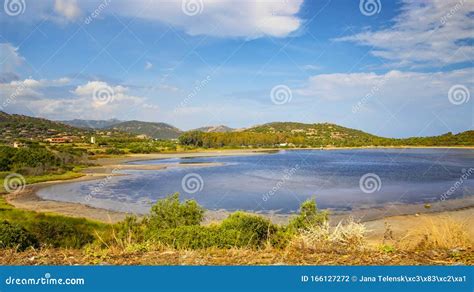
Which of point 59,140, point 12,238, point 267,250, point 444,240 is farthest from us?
point 59,140

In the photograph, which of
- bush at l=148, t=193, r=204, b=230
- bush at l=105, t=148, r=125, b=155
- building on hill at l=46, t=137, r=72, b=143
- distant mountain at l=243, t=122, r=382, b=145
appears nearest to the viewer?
bush at l=148, t=193, r=204, b=230

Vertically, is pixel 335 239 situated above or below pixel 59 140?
below

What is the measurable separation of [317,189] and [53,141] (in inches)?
2141

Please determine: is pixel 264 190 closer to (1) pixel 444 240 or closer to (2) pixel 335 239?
(1) pixel 444 240

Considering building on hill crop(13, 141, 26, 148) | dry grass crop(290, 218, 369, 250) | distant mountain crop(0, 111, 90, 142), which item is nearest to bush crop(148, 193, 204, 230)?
dry grass crop(290, 218, 369, 250)

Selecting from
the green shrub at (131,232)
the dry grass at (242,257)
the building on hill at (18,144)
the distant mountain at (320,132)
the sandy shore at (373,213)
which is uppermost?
the distant mountain at (320,132)

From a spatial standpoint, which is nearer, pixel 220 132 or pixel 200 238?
pixel 200 238

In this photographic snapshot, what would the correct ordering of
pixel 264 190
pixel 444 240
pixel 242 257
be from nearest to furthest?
pixel 242 257
pixel 444 240
pixel 264 190

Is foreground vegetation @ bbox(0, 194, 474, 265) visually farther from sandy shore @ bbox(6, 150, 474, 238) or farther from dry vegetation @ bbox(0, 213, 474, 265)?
sandy shore @ bbox(6, 150, 474, 238)

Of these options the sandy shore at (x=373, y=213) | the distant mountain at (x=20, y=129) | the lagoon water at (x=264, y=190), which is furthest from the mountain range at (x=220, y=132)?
the sandy shore at (x=373, y=213)

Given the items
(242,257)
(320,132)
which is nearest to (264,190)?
(242,257)

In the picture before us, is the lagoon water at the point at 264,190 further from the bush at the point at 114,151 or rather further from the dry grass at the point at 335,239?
the bush at the point at 114,151

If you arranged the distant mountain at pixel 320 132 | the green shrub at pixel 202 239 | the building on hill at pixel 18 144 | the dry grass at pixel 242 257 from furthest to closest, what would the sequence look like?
the distant mountain at pixel 320 132, the building on hill at pixel 18 144, the green shrub at pixel 202 239, the dry grass at pixel 242 257

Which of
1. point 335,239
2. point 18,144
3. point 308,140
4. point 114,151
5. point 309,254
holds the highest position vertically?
point 308,140
